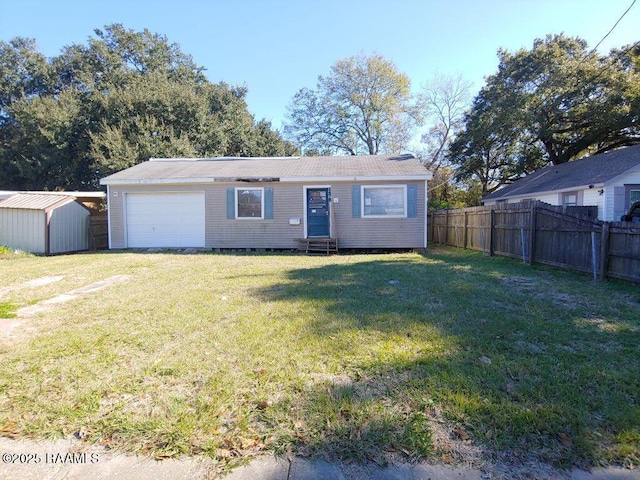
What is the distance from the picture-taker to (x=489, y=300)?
16.1ft

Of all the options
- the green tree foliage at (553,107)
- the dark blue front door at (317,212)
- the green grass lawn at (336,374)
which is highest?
the green tree foliage at (553,107)

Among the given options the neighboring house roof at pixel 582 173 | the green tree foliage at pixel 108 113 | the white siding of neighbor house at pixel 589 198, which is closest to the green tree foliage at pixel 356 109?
the green tree foliage at pixel 108 113

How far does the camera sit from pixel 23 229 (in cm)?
1136

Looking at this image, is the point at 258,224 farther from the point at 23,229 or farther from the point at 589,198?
the point at 589,198

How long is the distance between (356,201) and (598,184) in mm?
9696

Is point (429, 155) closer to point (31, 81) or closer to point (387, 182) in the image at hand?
point (387, 182)

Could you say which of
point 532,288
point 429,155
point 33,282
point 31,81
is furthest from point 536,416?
point 31,81

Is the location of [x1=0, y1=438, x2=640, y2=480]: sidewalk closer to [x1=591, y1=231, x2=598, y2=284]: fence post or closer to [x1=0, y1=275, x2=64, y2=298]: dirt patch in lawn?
[x1=0, y1=275, x2=64, y2=298]: dirt patch in lawn

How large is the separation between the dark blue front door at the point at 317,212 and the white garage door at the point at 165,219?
356 centimetres

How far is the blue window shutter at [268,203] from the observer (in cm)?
1141

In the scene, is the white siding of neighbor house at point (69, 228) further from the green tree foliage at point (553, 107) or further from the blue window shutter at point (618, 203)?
the green tree foliage at point (553, 107)

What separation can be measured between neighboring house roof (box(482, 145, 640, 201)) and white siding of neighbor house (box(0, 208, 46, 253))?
19.5 m

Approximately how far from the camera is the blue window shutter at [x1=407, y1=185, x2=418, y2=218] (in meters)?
11.0

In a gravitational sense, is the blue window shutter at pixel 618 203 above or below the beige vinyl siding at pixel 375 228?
above
